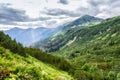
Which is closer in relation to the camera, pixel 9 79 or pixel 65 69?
pixel 9 79

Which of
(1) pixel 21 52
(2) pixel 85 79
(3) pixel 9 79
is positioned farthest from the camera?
(2) pixel 85 79

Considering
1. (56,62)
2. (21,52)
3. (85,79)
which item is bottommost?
(85,79)

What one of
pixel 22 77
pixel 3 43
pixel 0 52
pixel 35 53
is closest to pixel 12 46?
pixel 3 43

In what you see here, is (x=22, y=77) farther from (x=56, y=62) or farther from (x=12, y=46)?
(x=56, y=62)

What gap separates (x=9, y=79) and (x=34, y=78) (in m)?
4.04

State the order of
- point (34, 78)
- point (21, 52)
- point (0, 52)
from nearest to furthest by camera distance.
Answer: point (34, 78) < point (0, 52) < point (21, 52)

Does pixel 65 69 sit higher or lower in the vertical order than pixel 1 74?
lower

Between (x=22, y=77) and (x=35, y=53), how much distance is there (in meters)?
91.3

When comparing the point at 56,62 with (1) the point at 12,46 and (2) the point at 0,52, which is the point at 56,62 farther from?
(2) the point at 0,52

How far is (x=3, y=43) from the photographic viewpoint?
66375 mm

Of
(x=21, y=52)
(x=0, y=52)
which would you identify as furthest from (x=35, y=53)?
(x=0, y=52)

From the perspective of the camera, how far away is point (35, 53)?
110125 mm

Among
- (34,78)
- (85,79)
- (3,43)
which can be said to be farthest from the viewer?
(85,79)

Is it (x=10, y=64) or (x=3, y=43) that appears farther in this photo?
(x=3, y=43)
